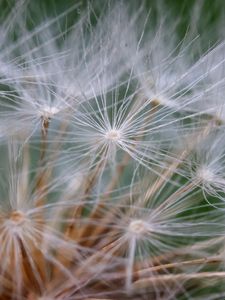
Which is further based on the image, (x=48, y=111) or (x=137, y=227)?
(x=48, y=111)

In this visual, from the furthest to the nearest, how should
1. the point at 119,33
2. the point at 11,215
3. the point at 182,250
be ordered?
the point at 119,33 < the point at 182,250 < the point at 11,215

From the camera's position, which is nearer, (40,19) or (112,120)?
(112,120)

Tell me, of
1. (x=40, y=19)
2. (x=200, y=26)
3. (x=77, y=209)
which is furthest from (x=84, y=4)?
(x=77, y=209)

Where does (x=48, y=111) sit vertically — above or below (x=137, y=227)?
above

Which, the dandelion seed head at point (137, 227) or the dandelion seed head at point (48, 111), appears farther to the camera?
the dandelion seed head at point (48, 111)

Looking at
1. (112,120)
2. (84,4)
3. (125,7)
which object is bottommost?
(112,120)

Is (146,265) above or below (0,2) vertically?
below

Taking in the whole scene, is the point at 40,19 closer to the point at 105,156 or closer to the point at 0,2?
the point at 0,2

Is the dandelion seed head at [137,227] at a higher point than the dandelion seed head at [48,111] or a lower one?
lower

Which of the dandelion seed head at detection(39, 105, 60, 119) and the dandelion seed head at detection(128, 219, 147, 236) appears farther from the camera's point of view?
the dandelion seed head at detection(39, 105, 60, 119)

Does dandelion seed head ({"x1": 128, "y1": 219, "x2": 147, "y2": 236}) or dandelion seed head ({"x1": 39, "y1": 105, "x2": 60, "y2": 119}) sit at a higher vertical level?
dandelion seed head ({"x1": 39, "y1": 105, "x2": 60, "y2": 119})

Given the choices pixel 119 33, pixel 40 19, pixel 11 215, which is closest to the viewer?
pixel 11 215
